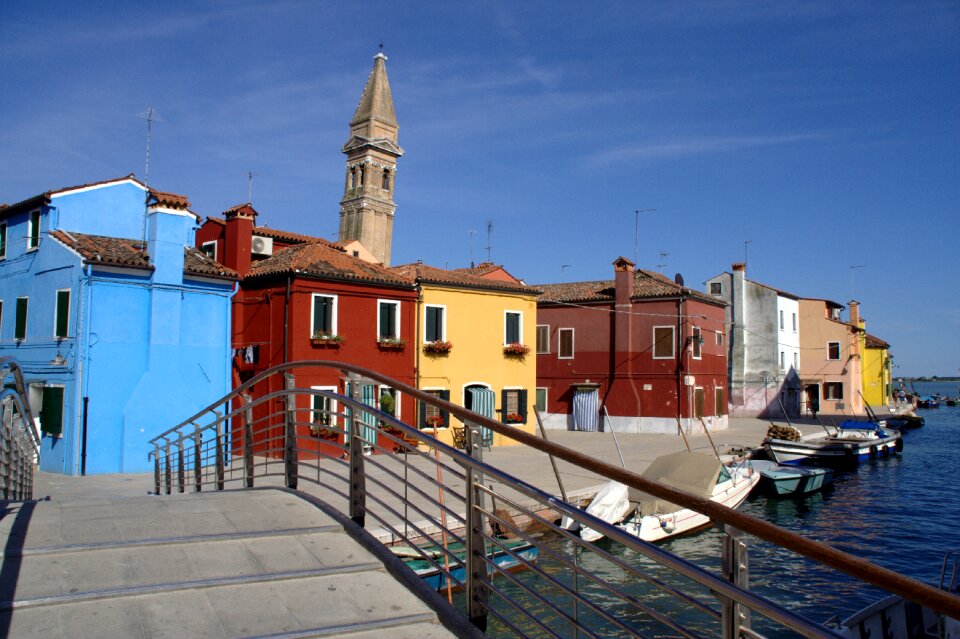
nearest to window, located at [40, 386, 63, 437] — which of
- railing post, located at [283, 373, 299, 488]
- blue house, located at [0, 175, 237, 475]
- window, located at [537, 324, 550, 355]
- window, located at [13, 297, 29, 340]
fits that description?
blue house, located at [0, 175, 237, 475]

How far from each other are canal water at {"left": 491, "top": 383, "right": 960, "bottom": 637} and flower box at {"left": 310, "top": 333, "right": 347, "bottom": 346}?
429 inches

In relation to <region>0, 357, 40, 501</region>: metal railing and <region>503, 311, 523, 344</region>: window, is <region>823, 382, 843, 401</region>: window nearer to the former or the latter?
<region>503, 311, 523, 344</region>: window

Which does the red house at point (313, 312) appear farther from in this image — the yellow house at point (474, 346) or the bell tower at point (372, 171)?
the bell tower at point (372, 171)

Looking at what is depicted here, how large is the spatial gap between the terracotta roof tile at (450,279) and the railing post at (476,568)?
24.1 metres

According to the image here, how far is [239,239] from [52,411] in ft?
25.5

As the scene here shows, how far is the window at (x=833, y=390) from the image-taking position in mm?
54094

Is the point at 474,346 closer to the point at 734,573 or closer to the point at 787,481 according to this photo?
the point at 787,481

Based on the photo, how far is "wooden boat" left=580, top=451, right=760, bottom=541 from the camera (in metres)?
17.5

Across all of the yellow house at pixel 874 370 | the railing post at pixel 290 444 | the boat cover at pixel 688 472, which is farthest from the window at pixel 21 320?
the yellow house at pixel 874 370

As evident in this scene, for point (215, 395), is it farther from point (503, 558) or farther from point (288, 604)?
point (288, 604)

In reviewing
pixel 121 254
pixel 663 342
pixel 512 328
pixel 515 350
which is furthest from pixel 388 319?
pixel 663 342

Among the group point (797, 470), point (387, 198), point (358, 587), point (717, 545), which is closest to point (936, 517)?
point (797, 470)

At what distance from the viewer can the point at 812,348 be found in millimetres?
54844

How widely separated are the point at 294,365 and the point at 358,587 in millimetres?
2897
